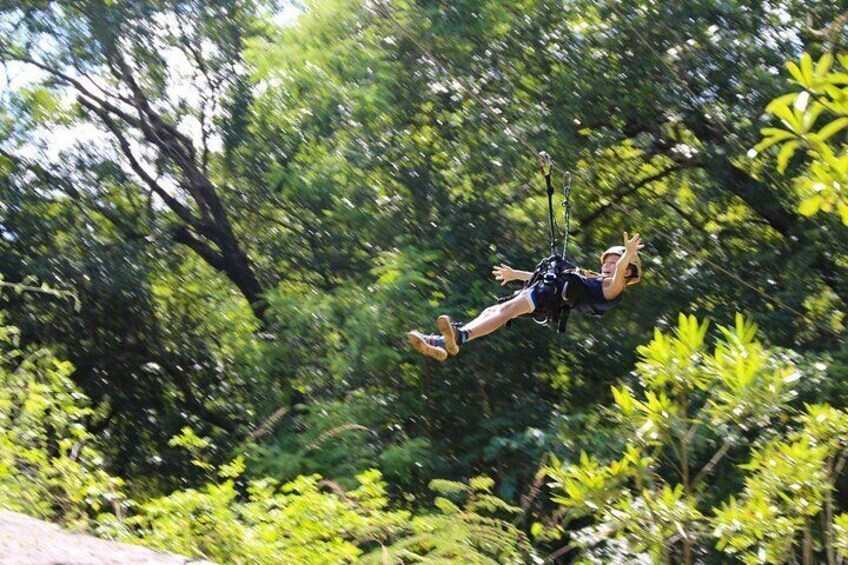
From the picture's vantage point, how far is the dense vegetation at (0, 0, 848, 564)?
8.16m

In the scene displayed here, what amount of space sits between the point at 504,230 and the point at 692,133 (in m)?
1.95

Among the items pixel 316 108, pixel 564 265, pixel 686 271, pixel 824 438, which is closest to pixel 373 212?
pixel 316 108

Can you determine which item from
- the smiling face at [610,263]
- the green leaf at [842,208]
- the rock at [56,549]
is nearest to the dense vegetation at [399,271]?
the smiling face at [610,263]

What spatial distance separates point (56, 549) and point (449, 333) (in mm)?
2358

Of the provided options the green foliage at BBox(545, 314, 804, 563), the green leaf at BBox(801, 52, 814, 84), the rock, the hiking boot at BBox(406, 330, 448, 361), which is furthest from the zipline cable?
the green leaf at BBox(801, 52, 814, 84)

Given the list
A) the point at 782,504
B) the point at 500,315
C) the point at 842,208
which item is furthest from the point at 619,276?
the point at 842,208

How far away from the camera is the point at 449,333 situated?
6.45m

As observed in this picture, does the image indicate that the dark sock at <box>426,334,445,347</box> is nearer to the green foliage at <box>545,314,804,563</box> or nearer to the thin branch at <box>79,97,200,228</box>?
the green foliage at <box>545,314,804,563</box>

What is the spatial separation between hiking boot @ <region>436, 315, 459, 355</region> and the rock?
5.76 feet

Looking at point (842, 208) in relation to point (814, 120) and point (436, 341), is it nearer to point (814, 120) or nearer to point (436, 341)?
point (814, 120)

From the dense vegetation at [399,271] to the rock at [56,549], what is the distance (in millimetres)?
1705

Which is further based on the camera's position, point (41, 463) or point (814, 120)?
point (41, 463)

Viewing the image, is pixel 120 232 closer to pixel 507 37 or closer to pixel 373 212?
pixel 373 212

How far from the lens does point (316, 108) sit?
12.0m
